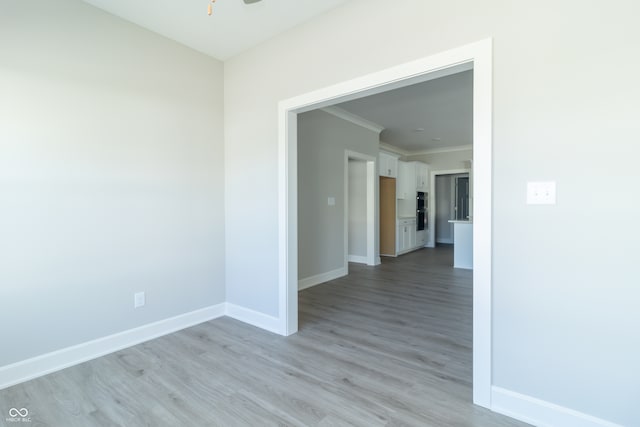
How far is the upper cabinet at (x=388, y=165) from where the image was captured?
673 cm

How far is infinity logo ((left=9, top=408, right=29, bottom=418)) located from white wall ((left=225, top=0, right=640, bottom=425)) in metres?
2.72

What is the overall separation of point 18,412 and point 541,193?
10.5ft

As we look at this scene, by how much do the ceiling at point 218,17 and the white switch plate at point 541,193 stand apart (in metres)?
1.91

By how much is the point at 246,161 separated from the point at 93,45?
1497 millimetres

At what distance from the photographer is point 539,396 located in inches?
65.0

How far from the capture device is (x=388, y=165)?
6965mm

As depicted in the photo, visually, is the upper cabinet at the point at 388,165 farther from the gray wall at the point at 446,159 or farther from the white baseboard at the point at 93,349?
the white baseboard at the point at 93,349

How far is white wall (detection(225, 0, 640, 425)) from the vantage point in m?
1.44

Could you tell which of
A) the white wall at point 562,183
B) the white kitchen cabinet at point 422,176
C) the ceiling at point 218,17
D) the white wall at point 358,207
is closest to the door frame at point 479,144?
the white wall at point 562,183

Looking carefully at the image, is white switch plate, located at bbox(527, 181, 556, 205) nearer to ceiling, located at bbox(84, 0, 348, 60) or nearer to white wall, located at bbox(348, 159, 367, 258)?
ceiling, located at bbox(84, 0, 348, 60)

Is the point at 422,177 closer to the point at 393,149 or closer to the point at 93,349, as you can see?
the point at 393,149

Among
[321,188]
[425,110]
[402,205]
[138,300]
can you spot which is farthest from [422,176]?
[138,300]

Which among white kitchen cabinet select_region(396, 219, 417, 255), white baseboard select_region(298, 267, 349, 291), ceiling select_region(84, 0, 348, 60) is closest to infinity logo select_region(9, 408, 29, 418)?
ceiling select_region(84, 0, 348, 60)

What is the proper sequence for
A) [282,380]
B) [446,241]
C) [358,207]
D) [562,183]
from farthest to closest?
[446,241], [358,207], [282,380], [562,183]
